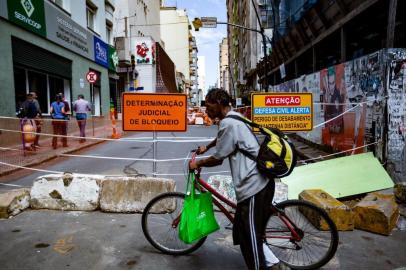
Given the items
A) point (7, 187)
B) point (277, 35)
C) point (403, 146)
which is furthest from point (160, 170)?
point (277, 35)

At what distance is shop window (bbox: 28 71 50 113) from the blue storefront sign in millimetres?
6131

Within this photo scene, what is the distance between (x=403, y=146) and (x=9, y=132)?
334 inches

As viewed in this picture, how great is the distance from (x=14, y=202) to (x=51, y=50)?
→ 11.7 m

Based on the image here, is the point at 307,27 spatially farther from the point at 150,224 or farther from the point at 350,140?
the point at 150,224

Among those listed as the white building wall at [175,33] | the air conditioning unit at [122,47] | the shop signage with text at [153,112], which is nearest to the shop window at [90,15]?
the air conditioning unit at [122,47]

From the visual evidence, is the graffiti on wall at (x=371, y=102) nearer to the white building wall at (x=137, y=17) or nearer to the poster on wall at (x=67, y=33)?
the poster on wall at (x=67, y=33)

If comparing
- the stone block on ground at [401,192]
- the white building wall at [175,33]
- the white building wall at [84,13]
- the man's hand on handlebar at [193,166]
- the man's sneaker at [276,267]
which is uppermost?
the white building wall at [175,33]

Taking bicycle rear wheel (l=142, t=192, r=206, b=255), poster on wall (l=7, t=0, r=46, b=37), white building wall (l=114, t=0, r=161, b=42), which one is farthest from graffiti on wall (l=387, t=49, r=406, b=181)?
white building wall (l=114, t=0, r=161, b=42)

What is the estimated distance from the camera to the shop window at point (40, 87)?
14.5 meters

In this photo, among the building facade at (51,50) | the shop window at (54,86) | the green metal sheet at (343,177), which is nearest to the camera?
the green metal sheet at (343,177)

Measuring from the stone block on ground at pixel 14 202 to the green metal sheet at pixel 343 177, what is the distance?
4.14m

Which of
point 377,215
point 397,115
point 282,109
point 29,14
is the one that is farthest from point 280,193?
point 29,14

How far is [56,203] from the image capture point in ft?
18.4

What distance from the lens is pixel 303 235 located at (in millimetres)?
3582
